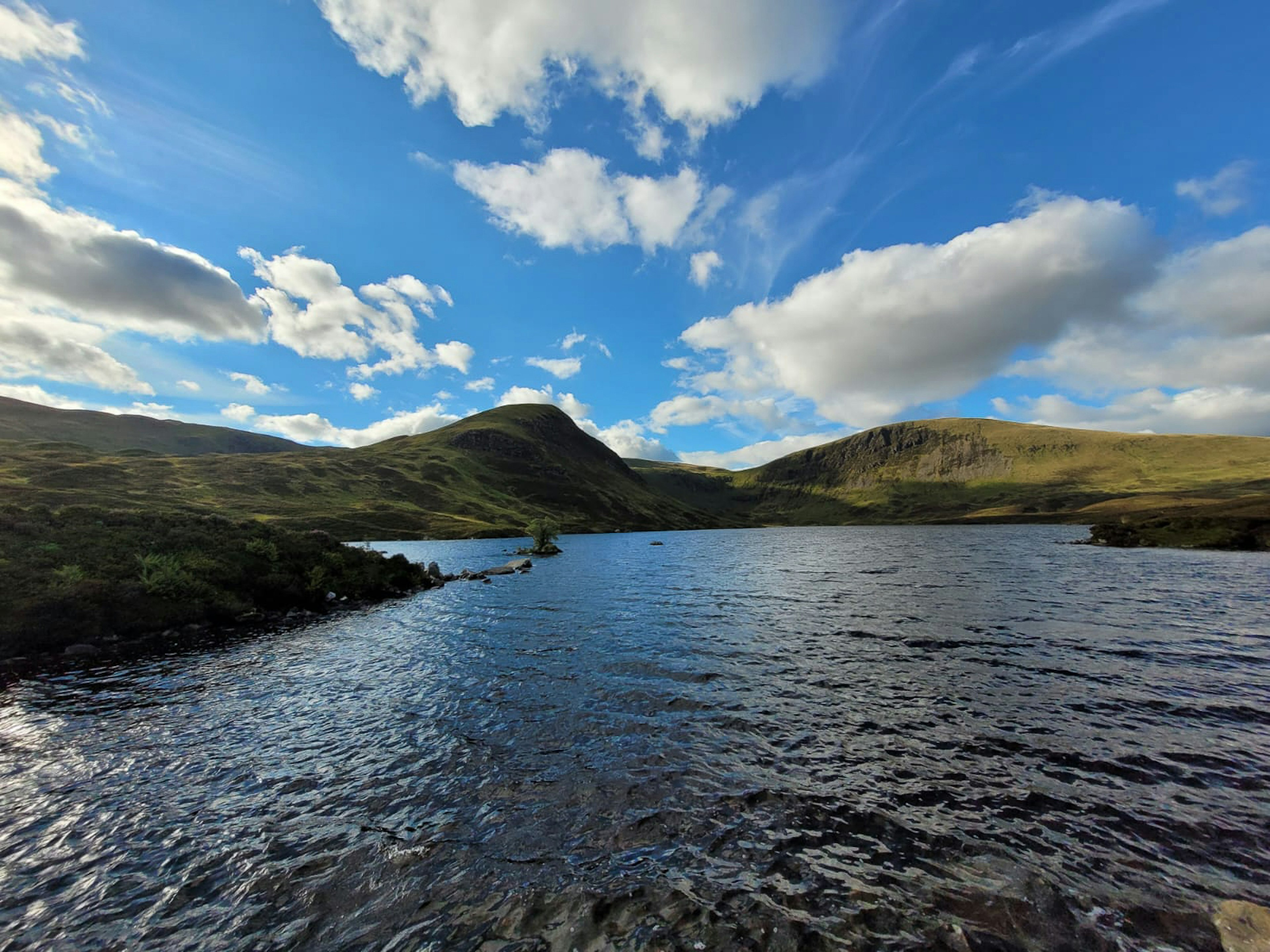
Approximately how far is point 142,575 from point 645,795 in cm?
3640

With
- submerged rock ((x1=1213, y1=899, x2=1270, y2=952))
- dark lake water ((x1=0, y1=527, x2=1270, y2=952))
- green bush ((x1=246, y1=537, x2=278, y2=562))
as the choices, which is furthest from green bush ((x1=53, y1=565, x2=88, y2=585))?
submerged rock ((x1=1213, y1=899, x2=1270, y2=952))

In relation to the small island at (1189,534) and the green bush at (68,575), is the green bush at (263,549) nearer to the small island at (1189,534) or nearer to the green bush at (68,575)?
the green bush at (68,575)

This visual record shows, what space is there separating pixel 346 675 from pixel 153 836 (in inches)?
514

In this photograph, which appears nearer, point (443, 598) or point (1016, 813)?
point (1016, 813)

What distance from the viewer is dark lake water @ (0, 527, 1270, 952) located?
952 centimetres

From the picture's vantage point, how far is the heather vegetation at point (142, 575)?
26938 mm

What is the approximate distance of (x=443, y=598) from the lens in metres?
51.2

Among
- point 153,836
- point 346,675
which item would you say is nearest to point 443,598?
point 346,675

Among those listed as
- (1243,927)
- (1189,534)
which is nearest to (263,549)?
(1243,927)

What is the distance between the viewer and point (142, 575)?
31.9 m

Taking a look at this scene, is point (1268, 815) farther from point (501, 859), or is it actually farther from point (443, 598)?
point (443, 598)

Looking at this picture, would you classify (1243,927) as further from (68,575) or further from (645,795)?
(68,575)

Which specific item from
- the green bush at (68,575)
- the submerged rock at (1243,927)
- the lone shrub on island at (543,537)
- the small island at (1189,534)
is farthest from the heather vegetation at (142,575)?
the small island at (1189,534)

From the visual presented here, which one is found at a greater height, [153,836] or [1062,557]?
[1062,557]
